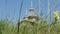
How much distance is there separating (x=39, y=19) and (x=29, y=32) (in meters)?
0.43

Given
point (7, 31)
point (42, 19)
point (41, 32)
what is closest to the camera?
point (7, 31)

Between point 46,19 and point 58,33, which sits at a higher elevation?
point 46,19

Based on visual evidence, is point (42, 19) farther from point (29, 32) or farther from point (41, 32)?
point (29, 32)

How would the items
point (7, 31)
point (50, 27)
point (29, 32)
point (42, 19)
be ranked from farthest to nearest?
point (42, 19), point (50, 27), point (29, 32), point (7, 31)

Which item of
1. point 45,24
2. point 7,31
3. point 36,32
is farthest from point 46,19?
point 7,31

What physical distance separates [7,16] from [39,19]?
38cm

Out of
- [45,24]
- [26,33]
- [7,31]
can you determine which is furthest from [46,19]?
[7,31]

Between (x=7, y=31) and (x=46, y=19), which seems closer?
(x=7, y=31)

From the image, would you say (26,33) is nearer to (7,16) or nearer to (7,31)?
(7,31)

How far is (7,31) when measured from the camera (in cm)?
133

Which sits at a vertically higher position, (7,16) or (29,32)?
(7,16)

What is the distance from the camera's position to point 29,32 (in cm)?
144

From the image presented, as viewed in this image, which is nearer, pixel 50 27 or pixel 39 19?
pixel 50 27

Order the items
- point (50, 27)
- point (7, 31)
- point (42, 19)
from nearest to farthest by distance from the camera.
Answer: point (7, 31), point (50, 27), point (42, 19)
